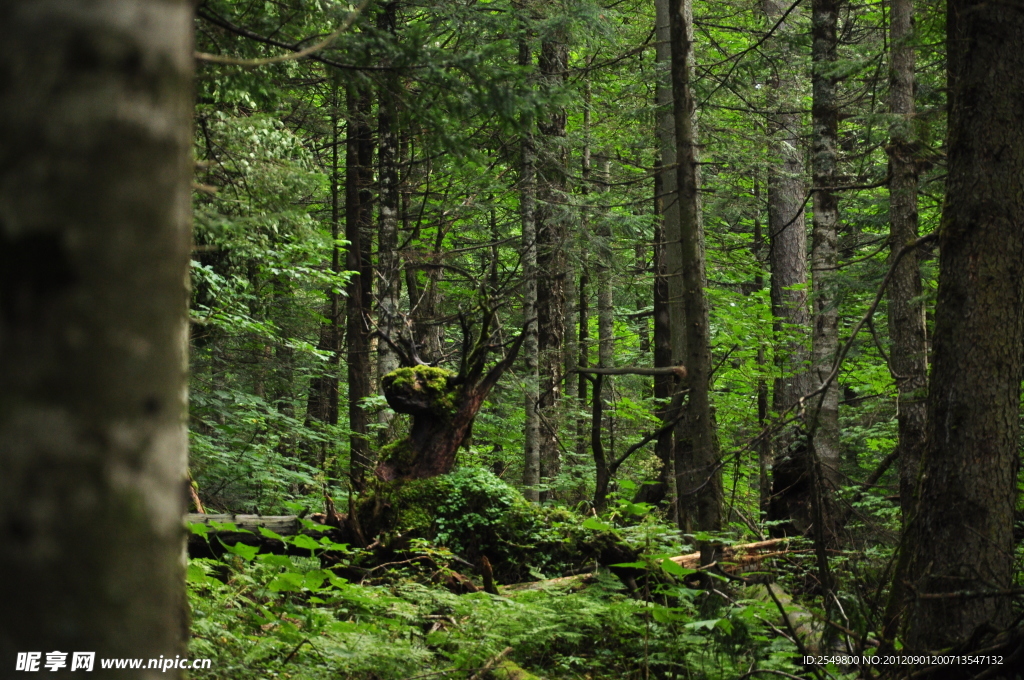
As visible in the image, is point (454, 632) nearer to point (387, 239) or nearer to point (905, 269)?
point (905, 269)

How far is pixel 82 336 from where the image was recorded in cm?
107

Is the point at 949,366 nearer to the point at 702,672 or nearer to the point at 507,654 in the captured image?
the point at 702,672

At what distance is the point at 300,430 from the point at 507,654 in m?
9.05

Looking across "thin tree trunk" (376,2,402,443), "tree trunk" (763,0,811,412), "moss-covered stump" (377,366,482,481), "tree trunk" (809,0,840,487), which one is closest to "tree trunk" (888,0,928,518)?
"tree trunk" (809,0,840,487)

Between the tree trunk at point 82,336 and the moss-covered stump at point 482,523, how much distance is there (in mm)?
6919

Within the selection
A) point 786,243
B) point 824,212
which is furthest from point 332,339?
point 824,212

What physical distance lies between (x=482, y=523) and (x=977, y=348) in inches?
214

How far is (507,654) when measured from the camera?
16.5ft

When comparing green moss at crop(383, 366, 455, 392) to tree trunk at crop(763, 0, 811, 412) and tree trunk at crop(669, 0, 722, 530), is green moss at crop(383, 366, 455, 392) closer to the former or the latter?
tree trunk at crop(669, 0, 722, 530)

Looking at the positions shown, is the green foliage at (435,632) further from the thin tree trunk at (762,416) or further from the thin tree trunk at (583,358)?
the thin tree trunk at (583,358)

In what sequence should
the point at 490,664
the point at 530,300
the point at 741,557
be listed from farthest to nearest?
the point at 530,300 < the point at 741,557 < the point at 490,664

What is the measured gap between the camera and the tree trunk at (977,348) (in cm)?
415

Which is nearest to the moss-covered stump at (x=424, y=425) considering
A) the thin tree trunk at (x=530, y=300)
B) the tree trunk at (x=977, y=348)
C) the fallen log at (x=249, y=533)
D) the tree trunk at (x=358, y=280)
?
the fallen log at (x=249, y=533)

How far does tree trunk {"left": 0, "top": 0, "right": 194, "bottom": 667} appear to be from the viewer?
1035 millimetres
